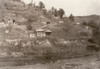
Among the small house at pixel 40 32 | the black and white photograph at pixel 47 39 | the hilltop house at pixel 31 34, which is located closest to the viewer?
the black and white photograph at pixel 47 39

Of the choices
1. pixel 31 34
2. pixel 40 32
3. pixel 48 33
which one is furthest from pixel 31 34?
pixel 48 33

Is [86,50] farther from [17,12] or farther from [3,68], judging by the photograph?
[17,12]

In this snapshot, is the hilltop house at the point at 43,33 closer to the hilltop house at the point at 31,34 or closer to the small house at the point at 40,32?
the small house at the point at 40,32

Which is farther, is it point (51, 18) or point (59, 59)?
point (51, 18)

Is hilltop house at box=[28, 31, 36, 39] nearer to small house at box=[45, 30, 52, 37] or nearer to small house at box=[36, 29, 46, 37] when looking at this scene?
small house at box=[36, 29, 46, 37]

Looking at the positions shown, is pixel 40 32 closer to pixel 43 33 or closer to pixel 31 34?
pixel 43 33

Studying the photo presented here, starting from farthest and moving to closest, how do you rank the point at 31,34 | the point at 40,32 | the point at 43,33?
the point at 40,32
the point at 43,33
the point at 31,34

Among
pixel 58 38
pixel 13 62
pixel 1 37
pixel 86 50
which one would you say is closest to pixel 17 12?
pixel 58 38

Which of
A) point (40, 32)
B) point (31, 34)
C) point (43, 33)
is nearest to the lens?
point (31, 34)
